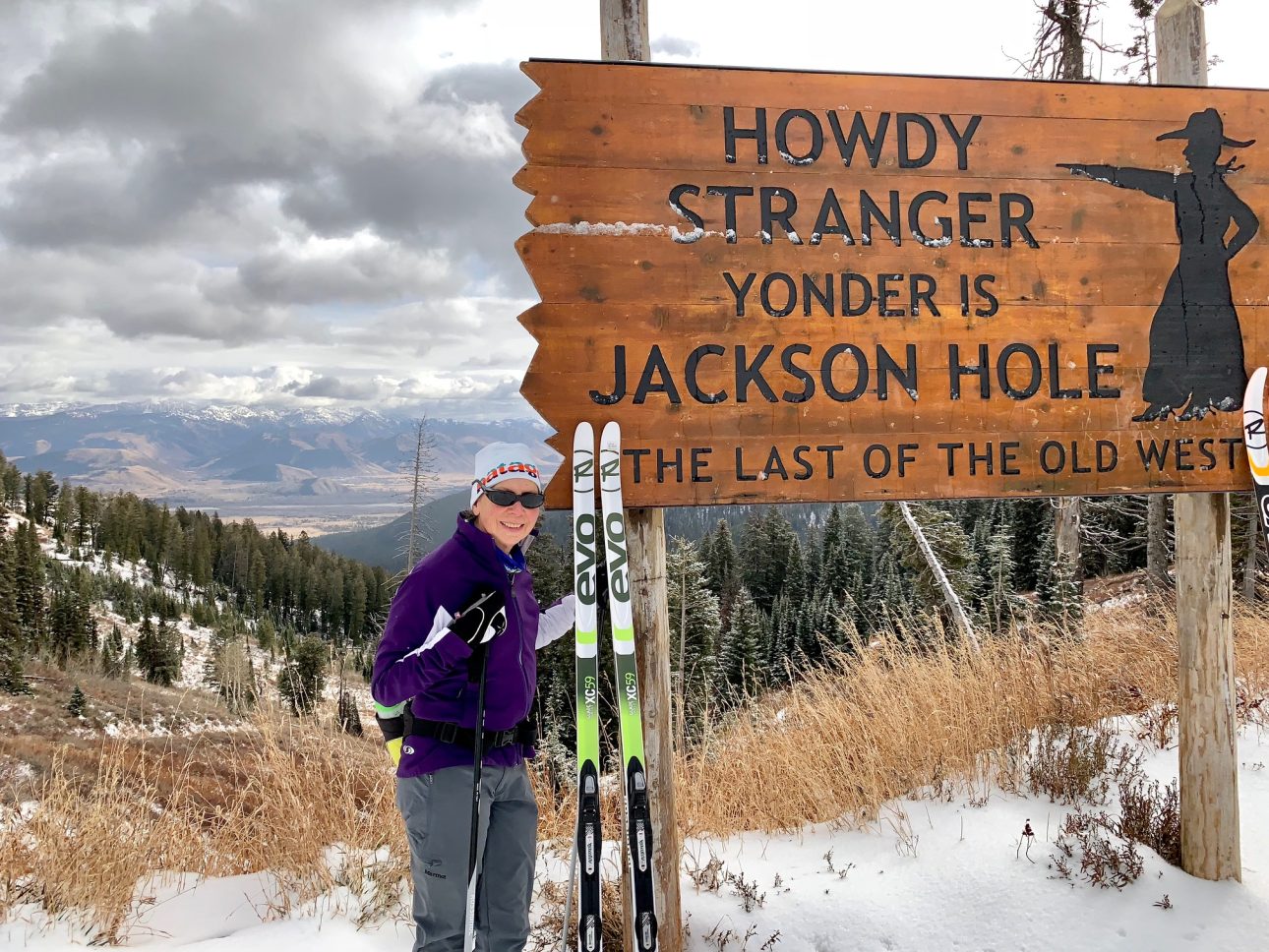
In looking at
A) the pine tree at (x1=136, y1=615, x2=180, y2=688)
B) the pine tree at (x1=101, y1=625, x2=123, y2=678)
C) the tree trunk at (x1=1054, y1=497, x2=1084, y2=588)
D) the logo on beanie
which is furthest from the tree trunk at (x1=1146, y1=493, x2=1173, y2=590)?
the pine tree at (x1=136, y1=615, x2=180, y2=688)

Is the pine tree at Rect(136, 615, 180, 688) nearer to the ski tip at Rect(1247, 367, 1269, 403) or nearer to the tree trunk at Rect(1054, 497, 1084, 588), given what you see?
the tree trunk at Rect(1054, 497, 1084, 588)

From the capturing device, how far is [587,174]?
2924 mm

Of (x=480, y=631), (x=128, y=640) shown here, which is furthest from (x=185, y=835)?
(x=128, y=640)

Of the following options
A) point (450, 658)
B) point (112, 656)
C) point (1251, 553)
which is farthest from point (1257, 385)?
point (112, 656)

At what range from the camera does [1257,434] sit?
3.26 metres

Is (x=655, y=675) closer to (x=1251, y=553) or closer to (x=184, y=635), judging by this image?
(x=1251, y=553)

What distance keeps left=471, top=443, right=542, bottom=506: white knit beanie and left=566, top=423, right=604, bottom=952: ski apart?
0.70 ft

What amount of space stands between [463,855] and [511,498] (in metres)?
1.17

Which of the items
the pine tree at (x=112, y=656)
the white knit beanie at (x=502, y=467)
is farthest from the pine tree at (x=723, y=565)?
the pine tree at (x=112, y=656)

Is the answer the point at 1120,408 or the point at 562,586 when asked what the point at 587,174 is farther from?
the point at 562,586

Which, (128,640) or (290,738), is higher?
(290,738)

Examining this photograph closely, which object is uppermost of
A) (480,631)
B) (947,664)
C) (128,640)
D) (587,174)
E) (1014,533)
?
(587,174)

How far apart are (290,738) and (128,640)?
81745 mm

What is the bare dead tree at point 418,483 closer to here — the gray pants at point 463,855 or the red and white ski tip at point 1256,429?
the gray pants at point 463,855
